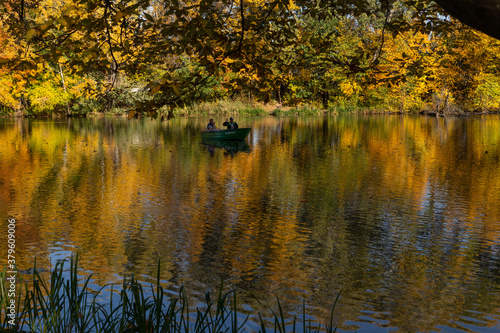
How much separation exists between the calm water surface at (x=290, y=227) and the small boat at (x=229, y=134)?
704cm

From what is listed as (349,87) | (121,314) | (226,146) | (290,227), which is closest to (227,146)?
(226,146)

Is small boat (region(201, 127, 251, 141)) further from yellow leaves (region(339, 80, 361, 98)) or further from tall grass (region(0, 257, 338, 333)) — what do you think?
yellow leaves (region(339, 80, 361, 98))

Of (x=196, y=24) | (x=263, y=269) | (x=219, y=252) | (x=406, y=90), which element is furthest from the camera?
(x=406, y=90)

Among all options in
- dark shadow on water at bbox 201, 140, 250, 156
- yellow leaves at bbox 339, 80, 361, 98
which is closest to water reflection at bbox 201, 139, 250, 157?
dark shadow on water at bbox 201, 140, 250, 156

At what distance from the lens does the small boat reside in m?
32.1

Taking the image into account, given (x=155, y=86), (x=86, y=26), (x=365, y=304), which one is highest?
(x=86, y=26)

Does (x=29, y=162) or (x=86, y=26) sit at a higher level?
(x=86, y=26)

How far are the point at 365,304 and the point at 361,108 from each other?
70687 millimetres

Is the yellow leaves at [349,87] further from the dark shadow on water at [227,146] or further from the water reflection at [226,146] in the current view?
the dark shadow on water at [227,146]

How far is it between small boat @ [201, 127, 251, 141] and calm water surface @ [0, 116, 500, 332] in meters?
7.04

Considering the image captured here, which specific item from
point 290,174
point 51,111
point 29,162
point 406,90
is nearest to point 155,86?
point 290,174

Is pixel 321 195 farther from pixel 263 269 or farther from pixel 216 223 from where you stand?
pixel 263 269

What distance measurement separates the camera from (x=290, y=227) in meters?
12.0

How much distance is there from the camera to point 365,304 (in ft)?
24.5
